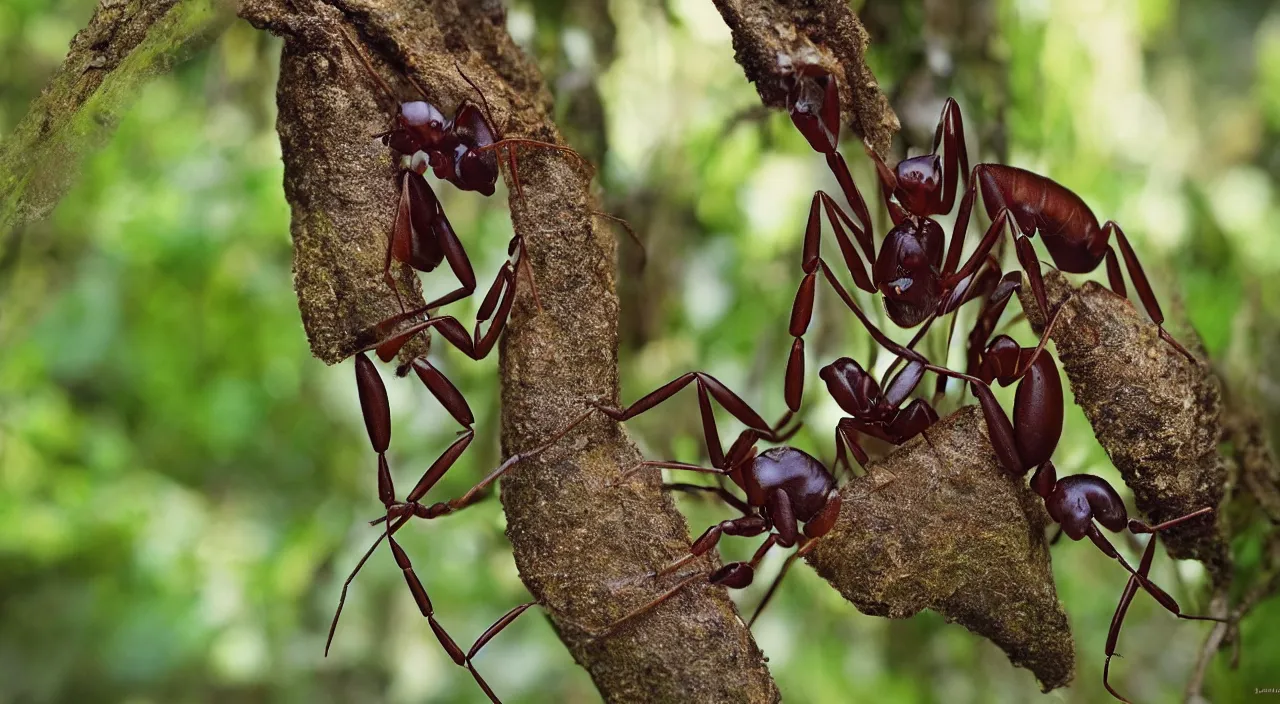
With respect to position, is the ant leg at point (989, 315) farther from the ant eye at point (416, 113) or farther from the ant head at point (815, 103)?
the ant eye at point (416, 113)

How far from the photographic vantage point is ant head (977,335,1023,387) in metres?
1.02

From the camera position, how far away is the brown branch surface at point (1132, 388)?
0.98m

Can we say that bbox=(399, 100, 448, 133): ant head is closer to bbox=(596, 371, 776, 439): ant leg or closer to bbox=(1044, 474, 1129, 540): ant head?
bbox=(596, 371, 776, 439): ant leg

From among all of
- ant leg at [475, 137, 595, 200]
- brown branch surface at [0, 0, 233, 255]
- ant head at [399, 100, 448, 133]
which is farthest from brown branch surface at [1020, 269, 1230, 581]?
brown branch surface at [0, 0, 233, 255]

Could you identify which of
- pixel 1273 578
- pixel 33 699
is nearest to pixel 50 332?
pixel 33 699

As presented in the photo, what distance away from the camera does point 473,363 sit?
1949 mm

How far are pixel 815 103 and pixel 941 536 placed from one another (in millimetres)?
422

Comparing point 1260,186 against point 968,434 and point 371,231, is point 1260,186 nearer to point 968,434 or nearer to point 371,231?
point 968,434

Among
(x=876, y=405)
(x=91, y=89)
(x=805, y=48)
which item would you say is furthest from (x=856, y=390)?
(x=91, y=89)

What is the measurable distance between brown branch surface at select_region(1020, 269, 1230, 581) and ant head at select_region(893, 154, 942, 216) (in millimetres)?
135

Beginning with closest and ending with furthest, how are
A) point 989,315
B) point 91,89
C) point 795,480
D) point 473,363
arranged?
point 91,89 < point 795,480 < point 989,315 < point 473,363

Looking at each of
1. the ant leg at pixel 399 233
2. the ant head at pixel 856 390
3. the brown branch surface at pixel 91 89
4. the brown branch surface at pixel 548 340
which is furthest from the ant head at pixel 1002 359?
the brown branch surface at pixel 91 89

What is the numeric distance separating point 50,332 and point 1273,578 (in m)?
2.73

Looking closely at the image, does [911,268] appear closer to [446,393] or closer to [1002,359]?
[1002,359]
